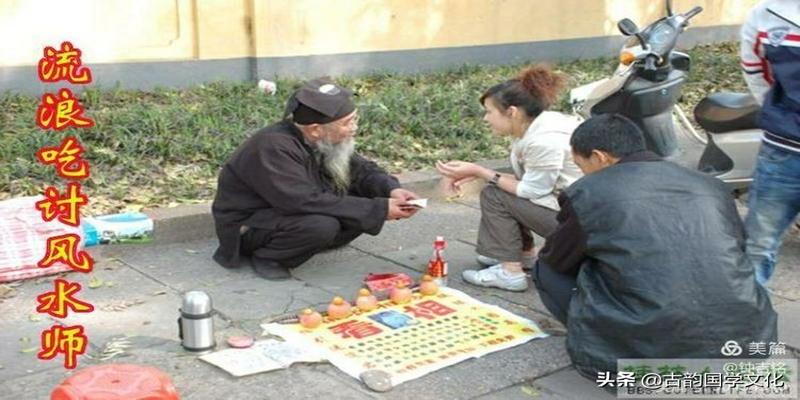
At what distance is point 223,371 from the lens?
12.6 ft

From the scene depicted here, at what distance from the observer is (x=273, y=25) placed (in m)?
9.05

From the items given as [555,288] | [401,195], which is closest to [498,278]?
[401,195]

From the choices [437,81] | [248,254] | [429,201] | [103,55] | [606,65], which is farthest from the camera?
[606,65]

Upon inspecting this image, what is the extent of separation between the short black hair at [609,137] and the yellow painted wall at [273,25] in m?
5.56

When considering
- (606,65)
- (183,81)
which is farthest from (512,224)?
(606,65)

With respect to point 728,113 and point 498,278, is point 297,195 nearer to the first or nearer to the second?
point 498,278

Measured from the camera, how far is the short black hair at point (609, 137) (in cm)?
375

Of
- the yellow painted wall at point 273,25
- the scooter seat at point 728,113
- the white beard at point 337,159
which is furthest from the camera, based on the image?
the yellow painted wall at point 273,25

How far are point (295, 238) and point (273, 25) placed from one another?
4587 millimetres

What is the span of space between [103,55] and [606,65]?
5556 millimetres

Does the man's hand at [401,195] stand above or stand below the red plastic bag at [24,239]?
above

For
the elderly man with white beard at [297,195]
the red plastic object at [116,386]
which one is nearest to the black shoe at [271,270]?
the elderly man with white beard at [297,195]

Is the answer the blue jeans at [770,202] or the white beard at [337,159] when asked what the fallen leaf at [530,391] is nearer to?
the blue jeans at [770,202]

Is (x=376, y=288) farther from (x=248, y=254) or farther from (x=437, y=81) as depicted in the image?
(x=437, y=81)
